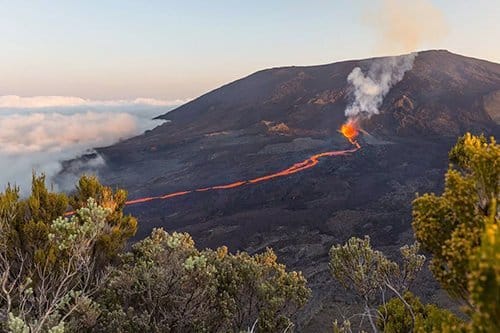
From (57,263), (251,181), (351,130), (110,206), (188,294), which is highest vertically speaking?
(351,130)

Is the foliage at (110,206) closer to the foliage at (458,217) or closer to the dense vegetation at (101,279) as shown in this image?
the dense vegetation at (101,279)

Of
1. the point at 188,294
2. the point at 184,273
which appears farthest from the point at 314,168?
the point at 184,273

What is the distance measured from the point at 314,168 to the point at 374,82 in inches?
2117

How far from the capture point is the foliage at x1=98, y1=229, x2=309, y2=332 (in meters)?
12.6

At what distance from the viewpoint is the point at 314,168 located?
62375 millimetres

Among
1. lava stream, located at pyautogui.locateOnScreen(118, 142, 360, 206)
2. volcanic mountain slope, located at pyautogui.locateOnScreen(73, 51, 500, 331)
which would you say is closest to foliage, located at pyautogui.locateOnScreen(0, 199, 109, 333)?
volcanic mountain slope, located at pyautogui.locateOnScreen(73, 51, 500, 331)

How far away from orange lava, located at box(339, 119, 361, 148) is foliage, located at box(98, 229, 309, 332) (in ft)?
205

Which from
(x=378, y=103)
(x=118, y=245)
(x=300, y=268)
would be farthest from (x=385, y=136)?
(x=118, y=245)

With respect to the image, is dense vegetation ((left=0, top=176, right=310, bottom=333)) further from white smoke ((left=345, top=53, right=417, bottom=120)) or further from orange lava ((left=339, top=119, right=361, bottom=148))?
white smoke ((left=345, top=53, right=417, bottom=120))

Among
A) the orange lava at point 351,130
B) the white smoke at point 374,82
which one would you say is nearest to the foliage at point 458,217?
the orange lava at point 351,130

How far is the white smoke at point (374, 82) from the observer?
94.6 metres

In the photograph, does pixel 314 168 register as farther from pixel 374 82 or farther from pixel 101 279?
pixel 374 82

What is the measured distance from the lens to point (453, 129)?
258 feet

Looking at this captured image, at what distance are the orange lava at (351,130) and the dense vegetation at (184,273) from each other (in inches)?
2478
